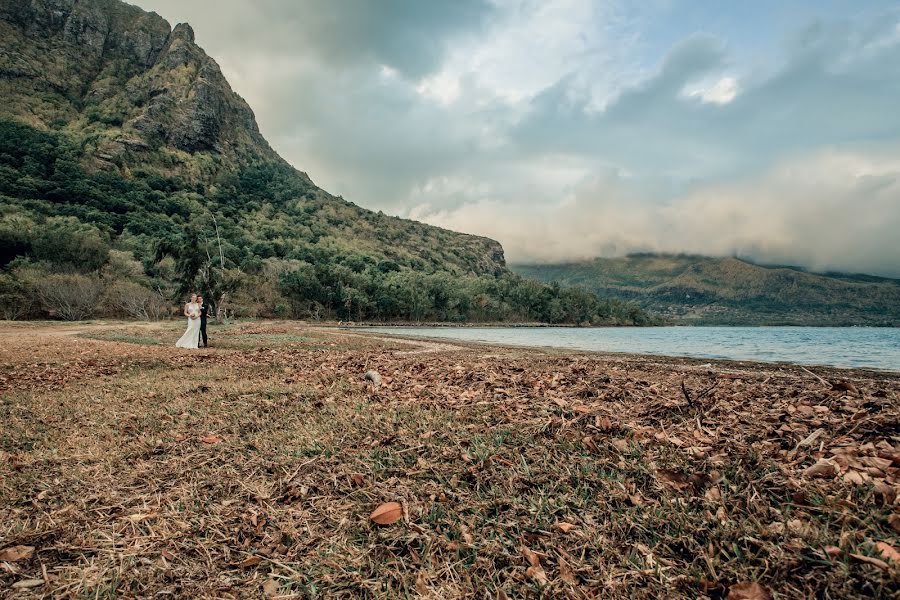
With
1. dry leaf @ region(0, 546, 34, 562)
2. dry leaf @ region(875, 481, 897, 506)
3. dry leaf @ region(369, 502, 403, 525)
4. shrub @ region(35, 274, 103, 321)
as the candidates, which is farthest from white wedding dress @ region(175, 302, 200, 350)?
shrub @ region(35, 274, 103, 321)

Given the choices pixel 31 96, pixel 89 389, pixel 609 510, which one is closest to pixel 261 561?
pixel 609 510

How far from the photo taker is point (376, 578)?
2768 mm

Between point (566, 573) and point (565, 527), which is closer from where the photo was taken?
point (566, 573)

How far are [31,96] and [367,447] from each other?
19560 cm

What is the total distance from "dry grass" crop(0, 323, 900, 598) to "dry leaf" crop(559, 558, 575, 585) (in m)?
0.01

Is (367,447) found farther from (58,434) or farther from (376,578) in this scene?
(58,434)

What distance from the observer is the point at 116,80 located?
534 feet

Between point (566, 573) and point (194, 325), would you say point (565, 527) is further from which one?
point (194, 325)

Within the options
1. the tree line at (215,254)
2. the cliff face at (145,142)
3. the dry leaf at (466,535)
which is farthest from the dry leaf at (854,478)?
the cliff face at (145,142)

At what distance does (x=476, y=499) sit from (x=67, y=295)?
60.8 metres

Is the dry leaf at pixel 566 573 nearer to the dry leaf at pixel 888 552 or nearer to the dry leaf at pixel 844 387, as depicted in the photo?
the dry leaf at pixel 888 552

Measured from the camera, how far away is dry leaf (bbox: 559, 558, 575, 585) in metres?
2.56

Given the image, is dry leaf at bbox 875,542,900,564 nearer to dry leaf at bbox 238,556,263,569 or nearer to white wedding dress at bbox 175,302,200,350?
dry leaf at bbox 238,556,263,569

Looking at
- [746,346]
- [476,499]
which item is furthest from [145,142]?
[476,499]
